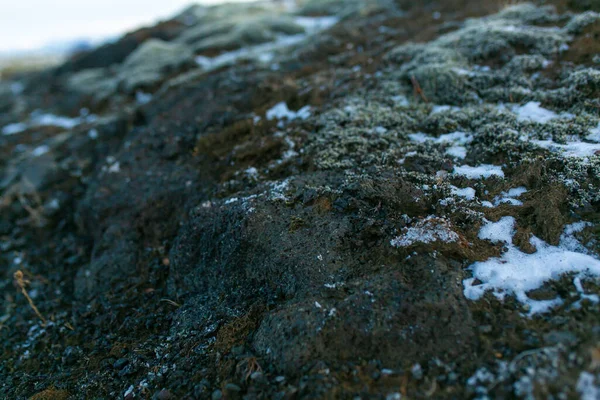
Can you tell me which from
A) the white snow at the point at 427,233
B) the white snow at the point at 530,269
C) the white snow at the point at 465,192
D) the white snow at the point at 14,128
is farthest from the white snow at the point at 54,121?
the white snow at the point at 530,269

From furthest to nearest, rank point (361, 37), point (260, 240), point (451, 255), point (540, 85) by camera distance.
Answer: point (361, 37), point (540, 85), point (260, 240), point (451, 255)

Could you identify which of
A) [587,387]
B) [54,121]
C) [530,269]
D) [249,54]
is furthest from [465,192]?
[54,121]

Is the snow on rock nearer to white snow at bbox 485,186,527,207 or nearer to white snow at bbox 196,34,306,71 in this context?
white snow at bbox 485,186,527,207

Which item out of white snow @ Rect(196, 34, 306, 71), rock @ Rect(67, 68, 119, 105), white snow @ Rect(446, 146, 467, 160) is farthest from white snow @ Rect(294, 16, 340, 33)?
white snow @ Rect(446, 146, 467, 160)

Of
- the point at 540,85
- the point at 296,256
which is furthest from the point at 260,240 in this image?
the point at 540,85

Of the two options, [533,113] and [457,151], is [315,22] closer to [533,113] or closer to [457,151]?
[533,113]

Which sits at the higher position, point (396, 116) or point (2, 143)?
point (396, 116)

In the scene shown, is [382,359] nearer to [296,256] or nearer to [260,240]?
[296,256]
